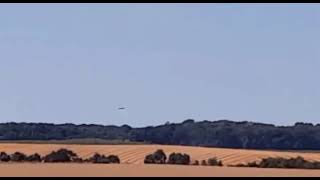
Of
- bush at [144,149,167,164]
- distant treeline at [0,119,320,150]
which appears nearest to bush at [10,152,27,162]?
bush at [144,149,167,164]

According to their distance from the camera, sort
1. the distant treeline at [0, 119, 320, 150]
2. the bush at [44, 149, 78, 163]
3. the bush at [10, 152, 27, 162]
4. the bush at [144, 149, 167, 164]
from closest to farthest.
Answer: the bush at [44, 149, 78, 163] → the bush at [10, 152, 27, 162] → the bush at [144, 149, 167, 164] → the distant treeline at [0, 119, 320, 150]

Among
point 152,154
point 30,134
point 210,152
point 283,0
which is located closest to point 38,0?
point 283,0

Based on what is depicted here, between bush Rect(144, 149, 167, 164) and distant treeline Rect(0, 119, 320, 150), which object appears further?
distant treeline Rect(0, 119, 320, 150)

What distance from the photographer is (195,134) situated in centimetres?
4197

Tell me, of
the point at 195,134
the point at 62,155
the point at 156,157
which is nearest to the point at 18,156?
the point at 62,155

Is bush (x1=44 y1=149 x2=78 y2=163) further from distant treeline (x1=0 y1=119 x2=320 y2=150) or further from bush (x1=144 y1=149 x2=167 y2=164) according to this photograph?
distant treeline (x1=0 y1=119 x2=320 y2=150)

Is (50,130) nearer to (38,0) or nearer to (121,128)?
(121,128)

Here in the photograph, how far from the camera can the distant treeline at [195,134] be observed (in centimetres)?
3741

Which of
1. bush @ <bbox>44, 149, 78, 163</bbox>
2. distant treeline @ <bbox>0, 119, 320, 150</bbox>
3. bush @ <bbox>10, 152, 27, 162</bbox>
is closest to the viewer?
bush @ <bbox>44, 149, 78, 163</bbox>

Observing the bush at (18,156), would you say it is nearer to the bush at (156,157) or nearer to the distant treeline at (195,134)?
the bush at (156,157)

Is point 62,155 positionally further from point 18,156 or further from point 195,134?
point 195,134

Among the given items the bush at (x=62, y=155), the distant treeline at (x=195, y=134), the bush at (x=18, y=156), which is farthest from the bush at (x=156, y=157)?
the distant treeline at (x=195, y=134)

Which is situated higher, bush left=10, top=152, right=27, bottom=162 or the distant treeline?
the distant treeline

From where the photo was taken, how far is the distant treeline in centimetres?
3741
